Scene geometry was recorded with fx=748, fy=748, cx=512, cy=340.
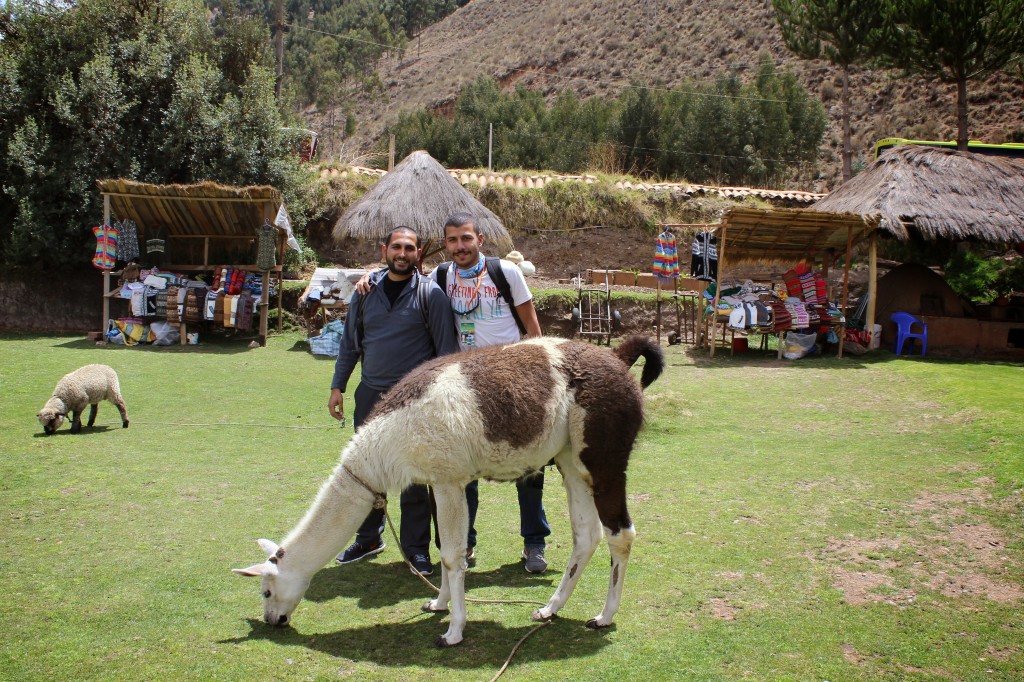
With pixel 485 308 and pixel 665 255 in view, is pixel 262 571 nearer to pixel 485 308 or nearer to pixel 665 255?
pixel 485 308

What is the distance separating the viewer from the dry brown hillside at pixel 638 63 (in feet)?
129

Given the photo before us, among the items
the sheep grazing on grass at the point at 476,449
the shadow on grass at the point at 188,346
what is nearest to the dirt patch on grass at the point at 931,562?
the sheep grazing on grass at the point at 476,449

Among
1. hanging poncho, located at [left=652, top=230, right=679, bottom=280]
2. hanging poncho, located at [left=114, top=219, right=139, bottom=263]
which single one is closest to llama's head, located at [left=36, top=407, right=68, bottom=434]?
hanging poncho, located at [left=114, top=219, right=139, bottom=263]

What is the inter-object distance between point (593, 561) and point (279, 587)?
213cm

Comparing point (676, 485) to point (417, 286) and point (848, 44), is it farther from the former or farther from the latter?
point (848, 44)

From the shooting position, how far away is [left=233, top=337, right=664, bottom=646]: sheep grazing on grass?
3.85 meters

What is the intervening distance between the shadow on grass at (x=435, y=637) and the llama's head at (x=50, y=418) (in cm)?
544

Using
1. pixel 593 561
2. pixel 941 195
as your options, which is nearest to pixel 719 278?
pixel 941 195

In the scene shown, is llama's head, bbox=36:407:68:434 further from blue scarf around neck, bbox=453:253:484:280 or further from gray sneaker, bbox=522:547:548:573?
gray sneaker, bbox=522:547:548:573

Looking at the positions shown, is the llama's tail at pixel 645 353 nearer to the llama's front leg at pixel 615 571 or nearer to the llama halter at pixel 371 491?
the llama's front leg at pixel 615 571

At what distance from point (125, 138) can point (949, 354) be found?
19.1m

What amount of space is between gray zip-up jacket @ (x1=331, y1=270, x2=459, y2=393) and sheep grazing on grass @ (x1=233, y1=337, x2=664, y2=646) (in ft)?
1.97

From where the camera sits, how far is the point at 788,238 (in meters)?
16.5

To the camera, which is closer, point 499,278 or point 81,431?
point 499,278
